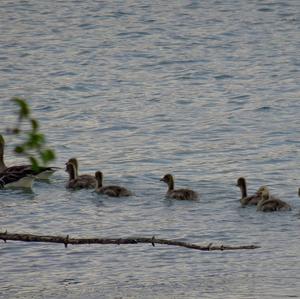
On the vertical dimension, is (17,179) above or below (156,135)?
above

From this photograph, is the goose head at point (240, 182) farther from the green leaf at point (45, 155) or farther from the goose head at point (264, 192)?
the green leaf at point (45, 155)

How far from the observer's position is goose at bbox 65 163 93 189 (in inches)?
683

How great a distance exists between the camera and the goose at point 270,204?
49.4 ft

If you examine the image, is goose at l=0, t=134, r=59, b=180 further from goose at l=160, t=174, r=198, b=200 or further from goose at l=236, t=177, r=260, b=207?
goose at l=236, t=177, r=260, b=207

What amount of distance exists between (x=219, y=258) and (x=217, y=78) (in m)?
14.9

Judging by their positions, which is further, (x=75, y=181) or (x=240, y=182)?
(x=75, y=181)

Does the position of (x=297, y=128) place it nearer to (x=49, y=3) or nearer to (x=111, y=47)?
(x=111, y=47)

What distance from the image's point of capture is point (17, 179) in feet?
58.7

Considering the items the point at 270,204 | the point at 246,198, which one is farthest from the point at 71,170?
the point at 270,204

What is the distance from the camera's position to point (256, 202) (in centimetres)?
1569

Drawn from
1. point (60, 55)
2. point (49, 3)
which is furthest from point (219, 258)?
point (49, 3)

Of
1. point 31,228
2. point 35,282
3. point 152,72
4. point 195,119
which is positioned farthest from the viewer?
point 152,72

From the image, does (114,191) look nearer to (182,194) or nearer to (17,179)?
(182,194)

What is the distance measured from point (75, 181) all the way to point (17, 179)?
0.96 metres
